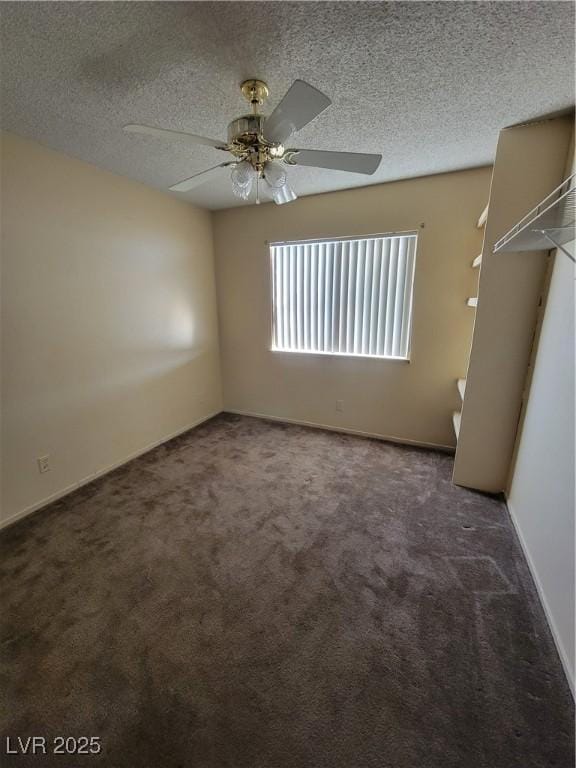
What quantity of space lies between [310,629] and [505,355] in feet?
6.62

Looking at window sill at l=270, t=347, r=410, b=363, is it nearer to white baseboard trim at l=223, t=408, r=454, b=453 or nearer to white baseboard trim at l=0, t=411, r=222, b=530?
white baseboard trim at l=223, t=408, r=454, b=453

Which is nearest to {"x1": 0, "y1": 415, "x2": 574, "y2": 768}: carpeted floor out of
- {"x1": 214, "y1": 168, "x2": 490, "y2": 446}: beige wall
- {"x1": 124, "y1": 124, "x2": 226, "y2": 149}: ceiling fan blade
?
{"x1": 214, "y1": 168, "x2": 490, "y2": 446}: beige wall

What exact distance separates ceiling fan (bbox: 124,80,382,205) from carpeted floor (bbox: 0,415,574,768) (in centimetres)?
204

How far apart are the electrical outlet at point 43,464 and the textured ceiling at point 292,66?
2.10 metres

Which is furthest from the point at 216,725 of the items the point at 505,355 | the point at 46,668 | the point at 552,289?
the point at 552,289

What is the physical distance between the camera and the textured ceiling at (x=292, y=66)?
112 centimetres

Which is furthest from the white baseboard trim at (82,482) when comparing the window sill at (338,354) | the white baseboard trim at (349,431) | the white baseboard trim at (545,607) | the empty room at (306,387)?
the white baseboard trim at (545,607)

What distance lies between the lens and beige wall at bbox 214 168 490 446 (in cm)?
273

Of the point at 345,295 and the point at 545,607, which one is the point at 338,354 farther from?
the point at 545,607

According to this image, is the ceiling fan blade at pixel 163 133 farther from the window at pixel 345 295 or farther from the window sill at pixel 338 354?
the window sill at pixel 338 354

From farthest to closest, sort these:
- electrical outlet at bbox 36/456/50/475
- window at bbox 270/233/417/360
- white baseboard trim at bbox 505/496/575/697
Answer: window at bbox 270/233/417/360 < electrical outlet at bbox 36/456/50/475 < white baseboard trim at bbox 505/496/575/697

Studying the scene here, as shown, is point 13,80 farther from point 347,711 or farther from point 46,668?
point 347,711

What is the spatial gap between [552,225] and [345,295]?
189cm

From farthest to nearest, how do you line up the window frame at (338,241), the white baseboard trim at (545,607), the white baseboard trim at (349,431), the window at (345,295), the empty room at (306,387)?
1. the white baseboard trim at (349,431)
2. the window at (345,295)
3. the window frame at (338,241)
4. the white baseboard trim at (545,607)
5. the empty room at (306,387)
